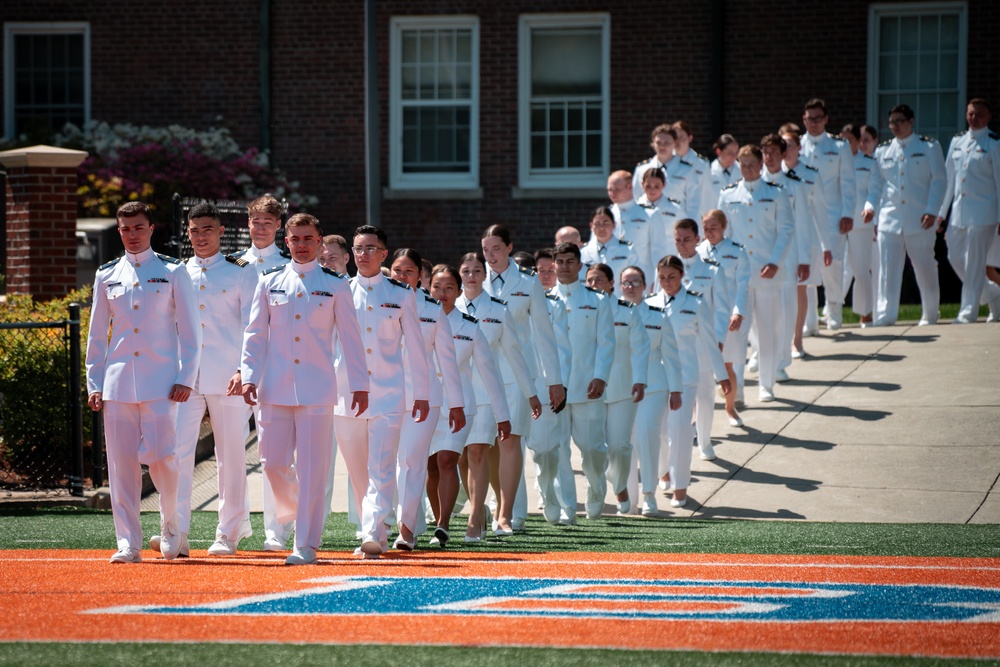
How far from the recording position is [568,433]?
11.1 meters

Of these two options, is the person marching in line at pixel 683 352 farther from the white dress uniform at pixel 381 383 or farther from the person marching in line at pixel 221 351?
the person marching in line at pixel 221 351

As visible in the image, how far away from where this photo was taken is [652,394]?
1139 centimetres

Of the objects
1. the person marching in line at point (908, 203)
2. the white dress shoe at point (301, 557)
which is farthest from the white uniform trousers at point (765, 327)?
the white dress shoe at point (301, 557)

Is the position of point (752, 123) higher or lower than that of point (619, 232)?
higher

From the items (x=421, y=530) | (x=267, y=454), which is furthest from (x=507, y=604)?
(x=421, y=530)

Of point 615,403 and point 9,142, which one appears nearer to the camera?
point 615,403

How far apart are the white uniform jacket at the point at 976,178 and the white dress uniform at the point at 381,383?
9.56 m

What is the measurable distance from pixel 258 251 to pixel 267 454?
5.65 ft

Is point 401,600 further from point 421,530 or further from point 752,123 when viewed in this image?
point 752,123

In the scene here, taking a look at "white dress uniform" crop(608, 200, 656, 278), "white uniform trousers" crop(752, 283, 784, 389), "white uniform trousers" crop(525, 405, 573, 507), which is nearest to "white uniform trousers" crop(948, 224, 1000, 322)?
"white uniform trousers" crop(752, 283, 784, 389)

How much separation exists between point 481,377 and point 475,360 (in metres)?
0.12

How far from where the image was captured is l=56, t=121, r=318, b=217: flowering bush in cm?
1897

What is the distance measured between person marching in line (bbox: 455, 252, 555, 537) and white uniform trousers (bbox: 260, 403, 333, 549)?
1631 mm

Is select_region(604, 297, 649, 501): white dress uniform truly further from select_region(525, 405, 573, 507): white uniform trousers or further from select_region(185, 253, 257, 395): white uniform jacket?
select_region(185, 253, 257, 395): white uniform jacket
